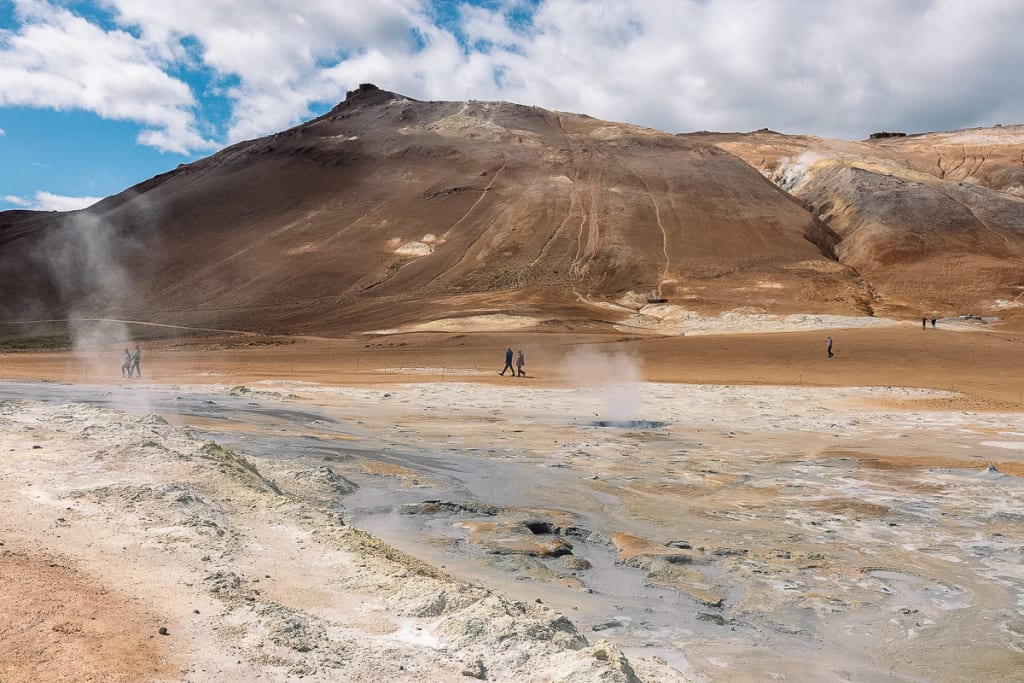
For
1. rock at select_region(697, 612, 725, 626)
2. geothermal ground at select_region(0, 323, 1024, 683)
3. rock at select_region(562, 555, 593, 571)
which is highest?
geothermal ground at select_region(0, 323, 1024, 683)

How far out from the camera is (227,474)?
8.91m

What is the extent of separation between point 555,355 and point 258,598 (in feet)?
132

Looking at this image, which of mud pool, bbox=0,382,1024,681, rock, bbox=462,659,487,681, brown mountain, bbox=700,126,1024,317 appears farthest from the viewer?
brown mountain, bbox=700,126,1024,317

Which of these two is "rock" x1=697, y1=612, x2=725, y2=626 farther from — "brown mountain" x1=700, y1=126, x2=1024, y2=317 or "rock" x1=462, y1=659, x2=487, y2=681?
"brown mountain" x1=700, y1=126, x2=1024, y2=317

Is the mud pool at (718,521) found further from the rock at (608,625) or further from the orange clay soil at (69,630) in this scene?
the orange clay soil at (69,630)

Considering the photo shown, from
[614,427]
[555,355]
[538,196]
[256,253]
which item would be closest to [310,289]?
[256,253]

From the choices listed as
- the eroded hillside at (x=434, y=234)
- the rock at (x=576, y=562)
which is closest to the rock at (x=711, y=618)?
the rock at (x=576, y=562)

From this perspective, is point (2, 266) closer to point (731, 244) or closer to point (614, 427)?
point (731, 244)

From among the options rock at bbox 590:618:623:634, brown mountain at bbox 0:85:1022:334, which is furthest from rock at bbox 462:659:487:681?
brown mountain at bbox 0:85:1022:334

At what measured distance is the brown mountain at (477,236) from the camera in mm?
70938

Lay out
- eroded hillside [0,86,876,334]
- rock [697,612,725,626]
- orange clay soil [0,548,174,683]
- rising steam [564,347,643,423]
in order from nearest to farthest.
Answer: orange clay soil [0,548,174,683], rock [697,612,725,626], rising steam [564,347,643,423], eroded hillside [0,86,876,334]

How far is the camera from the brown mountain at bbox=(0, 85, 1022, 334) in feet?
233

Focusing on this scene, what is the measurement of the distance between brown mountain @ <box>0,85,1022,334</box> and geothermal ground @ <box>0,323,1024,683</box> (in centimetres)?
4295

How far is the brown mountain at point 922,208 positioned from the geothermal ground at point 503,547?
2259 inches
